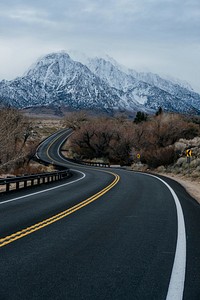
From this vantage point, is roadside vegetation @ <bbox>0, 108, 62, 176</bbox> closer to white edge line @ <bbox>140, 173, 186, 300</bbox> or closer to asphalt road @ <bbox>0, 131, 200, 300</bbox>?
asphalt road @ <bbox>0, 131, 200, 300</bbox>

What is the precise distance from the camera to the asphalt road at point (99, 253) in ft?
18.1

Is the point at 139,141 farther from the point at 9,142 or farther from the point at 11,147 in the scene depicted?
the point at 9,142

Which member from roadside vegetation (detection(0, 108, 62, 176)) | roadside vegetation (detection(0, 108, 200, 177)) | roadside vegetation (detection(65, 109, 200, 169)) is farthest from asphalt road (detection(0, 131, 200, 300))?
roadside vegetation (detection(65, 109, 200, 169))

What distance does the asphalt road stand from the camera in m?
5.51

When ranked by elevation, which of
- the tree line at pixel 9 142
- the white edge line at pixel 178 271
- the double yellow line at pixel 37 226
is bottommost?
the double yellow line at pixel 37 226

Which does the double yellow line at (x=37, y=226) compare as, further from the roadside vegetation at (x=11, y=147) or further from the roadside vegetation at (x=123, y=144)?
the roadside vegetation at (x=123, y=144)

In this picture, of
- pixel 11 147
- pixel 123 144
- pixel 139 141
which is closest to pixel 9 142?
pixel 11 147

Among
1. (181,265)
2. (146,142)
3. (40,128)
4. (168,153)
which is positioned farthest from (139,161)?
(40,128)

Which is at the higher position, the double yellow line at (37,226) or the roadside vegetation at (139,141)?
the roadside vegetation at (139,141)

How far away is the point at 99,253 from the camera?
24.5ft

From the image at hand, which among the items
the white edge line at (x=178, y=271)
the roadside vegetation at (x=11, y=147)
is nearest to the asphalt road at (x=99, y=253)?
the white edge line at (x=178, y=271)

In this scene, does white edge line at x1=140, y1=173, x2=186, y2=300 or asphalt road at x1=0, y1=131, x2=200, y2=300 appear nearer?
white edge line at x1=140, y1=173, x2=186, y2=300

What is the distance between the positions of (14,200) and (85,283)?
11.1 m

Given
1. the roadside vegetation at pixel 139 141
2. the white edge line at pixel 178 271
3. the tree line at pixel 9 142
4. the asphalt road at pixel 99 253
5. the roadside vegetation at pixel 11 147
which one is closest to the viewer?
the white edge line at pixel 178 271
